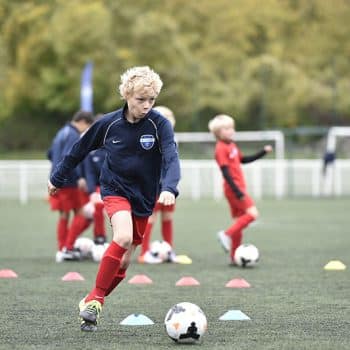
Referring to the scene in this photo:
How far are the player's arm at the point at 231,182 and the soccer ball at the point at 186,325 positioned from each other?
5.09 meters

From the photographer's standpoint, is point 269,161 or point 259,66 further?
point 259,66

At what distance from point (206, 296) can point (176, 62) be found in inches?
1228

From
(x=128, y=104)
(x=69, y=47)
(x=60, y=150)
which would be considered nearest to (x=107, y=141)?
(x=128, y=104)

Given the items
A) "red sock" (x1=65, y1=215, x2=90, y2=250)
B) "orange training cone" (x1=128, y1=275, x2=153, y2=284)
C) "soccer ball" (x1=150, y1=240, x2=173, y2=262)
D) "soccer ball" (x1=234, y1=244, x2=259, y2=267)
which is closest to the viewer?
"orange training cone" (x1=128, y1=275, x2=153, y2=284)

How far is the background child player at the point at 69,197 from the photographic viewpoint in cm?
1267

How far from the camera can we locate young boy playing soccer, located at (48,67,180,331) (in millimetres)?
7238

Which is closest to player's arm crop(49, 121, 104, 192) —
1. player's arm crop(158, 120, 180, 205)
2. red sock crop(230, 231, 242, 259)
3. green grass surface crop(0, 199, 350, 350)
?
player's arm crop(158, 120, 180, 205)

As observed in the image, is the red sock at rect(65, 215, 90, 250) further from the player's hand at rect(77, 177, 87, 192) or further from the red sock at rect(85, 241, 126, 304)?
the red sock at rect(85, 241, 126, 304)

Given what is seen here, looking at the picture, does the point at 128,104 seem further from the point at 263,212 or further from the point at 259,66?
the point at 259,66

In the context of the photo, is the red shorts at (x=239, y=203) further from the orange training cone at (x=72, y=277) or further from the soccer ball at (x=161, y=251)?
the orange training cone at (x=72, y=277)

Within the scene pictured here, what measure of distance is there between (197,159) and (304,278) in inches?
799

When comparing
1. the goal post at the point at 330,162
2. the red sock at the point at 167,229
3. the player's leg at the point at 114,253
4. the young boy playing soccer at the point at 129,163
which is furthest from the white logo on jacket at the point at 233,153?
the goal post at the point at 330,162

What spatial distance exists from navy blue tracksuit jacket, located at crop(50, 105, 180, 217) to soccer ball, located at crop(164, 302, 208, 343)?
112 cm

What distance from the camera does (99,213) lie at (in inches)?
A: 531
